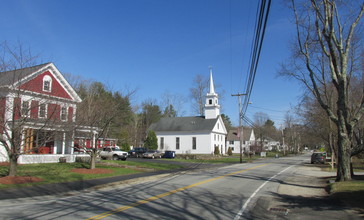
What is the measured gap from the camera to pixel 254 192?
13.7m

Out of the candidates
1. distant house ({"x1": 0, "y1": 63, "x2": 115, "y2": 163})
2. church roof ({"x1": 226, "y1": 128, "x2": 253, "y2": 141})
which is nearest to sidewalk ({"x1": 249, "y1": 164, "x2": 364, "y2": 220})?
distant house ({"x1": 0, "y1": 63, "x2": 115, "y2": 163})

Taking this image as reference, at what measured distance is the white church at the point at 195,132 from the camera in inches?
2331

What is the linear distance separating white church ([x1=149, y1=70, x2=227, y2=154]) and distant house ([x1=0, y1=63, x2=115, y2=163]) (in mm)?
32563

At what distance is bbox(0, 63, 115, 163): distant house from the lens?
637 inches

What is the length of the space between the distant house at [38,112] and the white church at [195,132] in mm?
32563

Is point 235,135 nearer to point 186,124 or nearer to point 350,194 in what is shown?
point 186,124

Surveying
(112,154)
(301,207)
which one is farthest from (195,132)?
(301,207)

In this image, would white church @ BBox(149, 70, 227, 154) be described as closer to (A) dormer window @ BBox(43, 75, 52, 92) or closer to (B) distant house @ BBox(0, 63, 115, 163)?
(B) distant house @ BBox(0, 63, 115, 163)

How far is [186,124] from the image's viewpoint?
6234 cm

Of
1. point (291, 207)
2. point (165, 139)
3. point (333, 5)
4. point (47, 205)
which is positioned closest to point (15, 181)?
point (47, 205)

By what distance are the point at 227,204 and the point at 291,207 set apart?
2169 mm

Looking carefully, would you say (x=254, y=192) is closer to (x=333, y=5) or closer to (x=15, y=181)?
(x=333, y=5)

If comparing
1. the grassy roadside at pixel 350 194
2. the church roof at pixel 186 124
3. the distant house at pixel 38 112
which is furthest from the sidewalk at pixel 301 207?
the church roof at pixel 186 124

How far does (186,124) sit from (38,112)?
43848 mm
